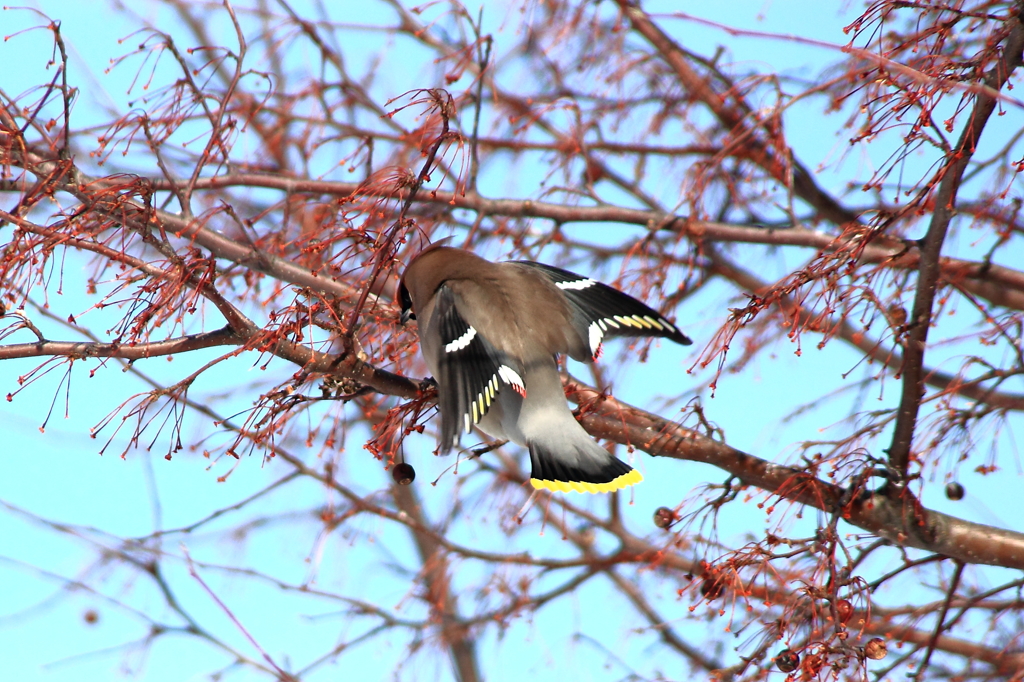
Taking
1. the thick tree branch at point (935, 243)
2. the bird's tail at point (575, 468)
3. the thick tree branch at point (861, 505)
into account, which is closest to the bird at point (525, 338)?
the bird's tail at point (575, 468)

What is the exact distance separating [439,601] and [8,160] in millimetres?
3162

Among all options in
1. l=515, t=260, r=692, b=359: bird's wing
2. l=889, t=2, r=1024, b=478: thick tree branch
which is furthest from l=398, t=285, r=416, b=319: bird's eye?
l=889, t=2, r=1024, b=478: thick tree branch

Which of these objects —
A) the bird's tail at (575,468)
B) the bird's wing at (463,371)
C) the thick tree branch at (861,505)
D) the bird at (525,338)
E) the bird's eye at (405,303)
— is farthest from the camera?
the bird's eye at (405,303)

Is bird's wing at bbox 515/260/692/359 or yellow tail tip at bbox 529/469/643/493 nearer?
yellow tail tip at bbox 529/469/643/493

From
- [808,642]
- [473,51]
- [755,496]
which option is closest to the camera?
[808,642]

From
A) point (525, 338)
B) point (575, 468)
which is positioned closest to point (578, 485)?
point (575, 468)

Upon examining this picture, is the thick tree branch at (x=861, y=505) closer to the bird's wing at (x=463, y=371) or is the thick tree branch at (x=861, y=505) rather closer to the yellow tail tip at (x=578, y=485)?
the yellow tail tip at (x=578, y=485)

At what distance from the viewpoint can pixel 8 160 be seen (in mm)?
2766

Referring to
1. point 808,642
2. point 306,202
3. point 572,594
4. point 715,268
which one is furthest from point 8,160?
point 715,268

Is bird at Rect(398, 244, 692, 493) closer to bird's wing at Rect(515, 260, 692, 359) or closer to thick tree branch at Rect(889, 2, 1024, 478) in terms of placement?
bird's wing at Rect(515, 260, 692, 359)

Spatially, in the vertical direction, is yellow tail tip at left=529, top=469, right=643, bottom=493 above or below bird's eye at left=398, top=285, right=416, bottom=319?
below

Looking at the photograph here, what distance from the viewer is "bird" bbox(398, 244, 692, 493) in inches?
119

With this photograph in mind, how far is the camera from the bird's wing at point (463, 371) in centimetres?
268

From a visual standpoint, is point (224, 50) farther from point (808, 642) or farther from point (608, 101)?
point (808, 642)
